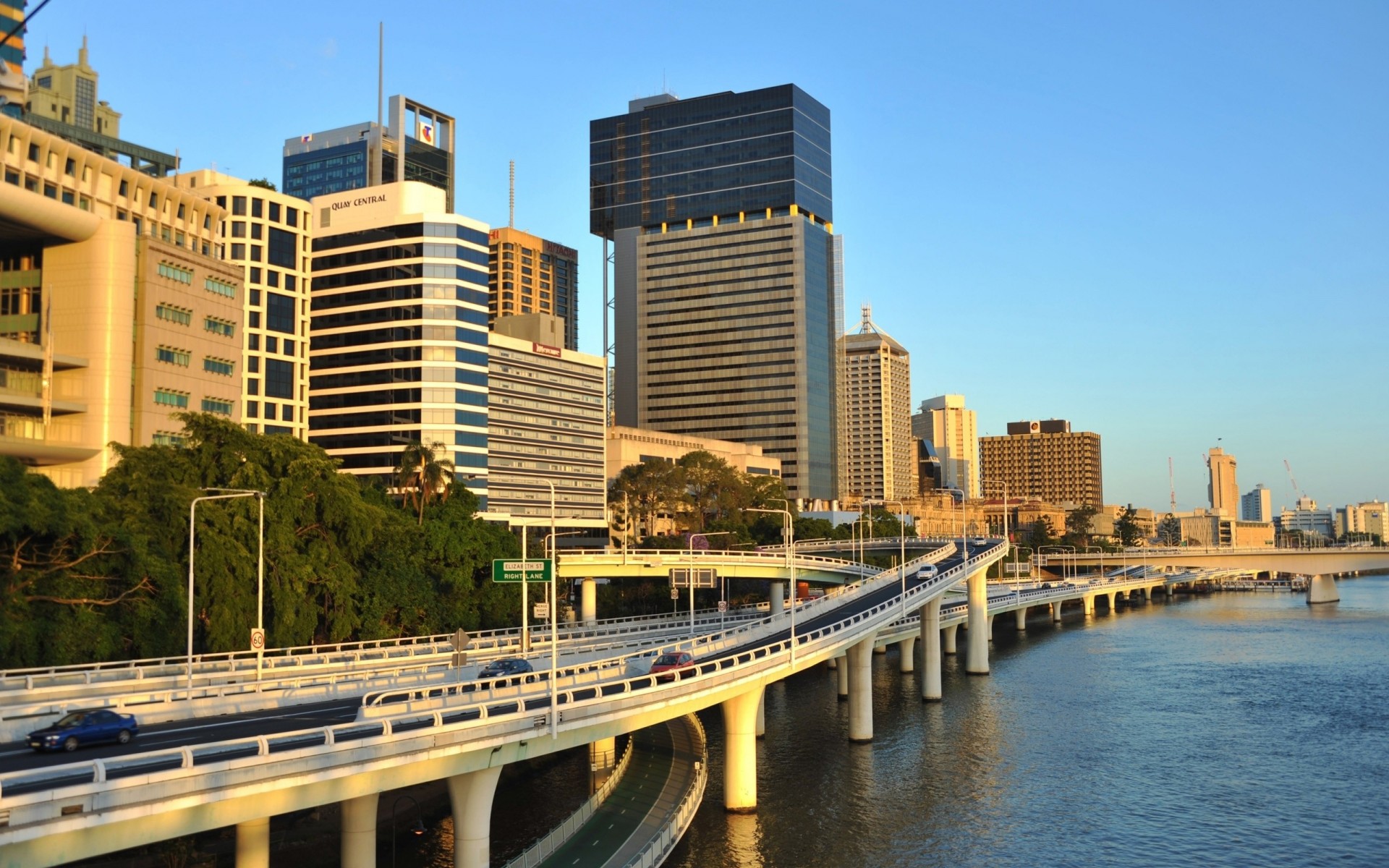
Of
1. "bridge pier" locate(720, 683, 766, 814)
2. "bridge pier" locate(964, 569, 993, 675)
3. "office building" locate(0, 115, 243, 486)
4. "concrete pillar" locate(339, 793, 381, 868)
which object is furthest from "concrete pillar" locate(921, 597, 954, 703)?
"office building" locate(0, 115, 243, 486)

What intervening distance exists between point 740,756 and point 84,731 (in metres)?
Answer: 35.5

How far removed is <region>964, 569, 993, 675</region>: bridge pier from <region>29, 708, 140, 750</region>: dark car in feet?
328

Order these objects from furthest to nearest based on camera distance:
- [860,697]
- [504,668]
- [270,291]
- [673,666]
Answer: [270,291] → [860,697] → [504,668] → [673,666]

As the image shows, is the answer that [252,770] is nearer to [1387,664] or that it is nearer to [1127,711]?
[1127,711]

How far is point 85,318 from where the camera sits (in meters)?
107

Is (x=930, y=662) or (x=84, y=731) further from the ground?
(x=84, y=731)

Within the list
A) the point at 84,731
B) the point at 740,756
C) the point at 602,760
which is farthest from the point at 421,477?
the point at 84,731

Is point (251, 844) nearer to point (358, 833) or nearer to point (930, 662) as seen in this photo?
point (358, 833)

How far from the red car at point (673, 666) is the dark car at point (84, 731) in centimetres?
2363

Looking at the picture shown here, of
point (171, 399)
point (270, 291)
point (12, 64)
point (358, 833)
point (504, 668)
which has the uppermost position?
point (12, 64)

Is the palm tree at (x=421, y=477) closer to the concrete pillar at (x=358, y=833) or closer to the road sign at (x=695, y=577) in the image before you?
the road sign at (x=695, y=577)

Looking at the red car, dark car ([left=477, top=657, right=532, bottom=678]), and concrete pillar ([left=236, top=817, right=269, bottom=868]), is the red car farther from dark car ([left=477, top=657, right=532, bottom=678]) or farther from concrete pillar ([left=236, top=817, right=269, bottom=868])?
concrete pillar ([left=236, top=817, right=269, bottom=868])

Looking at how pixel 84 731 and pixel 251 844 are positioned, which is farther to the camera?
pixel 251 844

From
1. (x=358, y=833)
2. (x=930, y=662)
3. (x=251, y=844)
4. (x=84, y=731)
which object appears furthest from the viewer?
(x=930, y=662)
